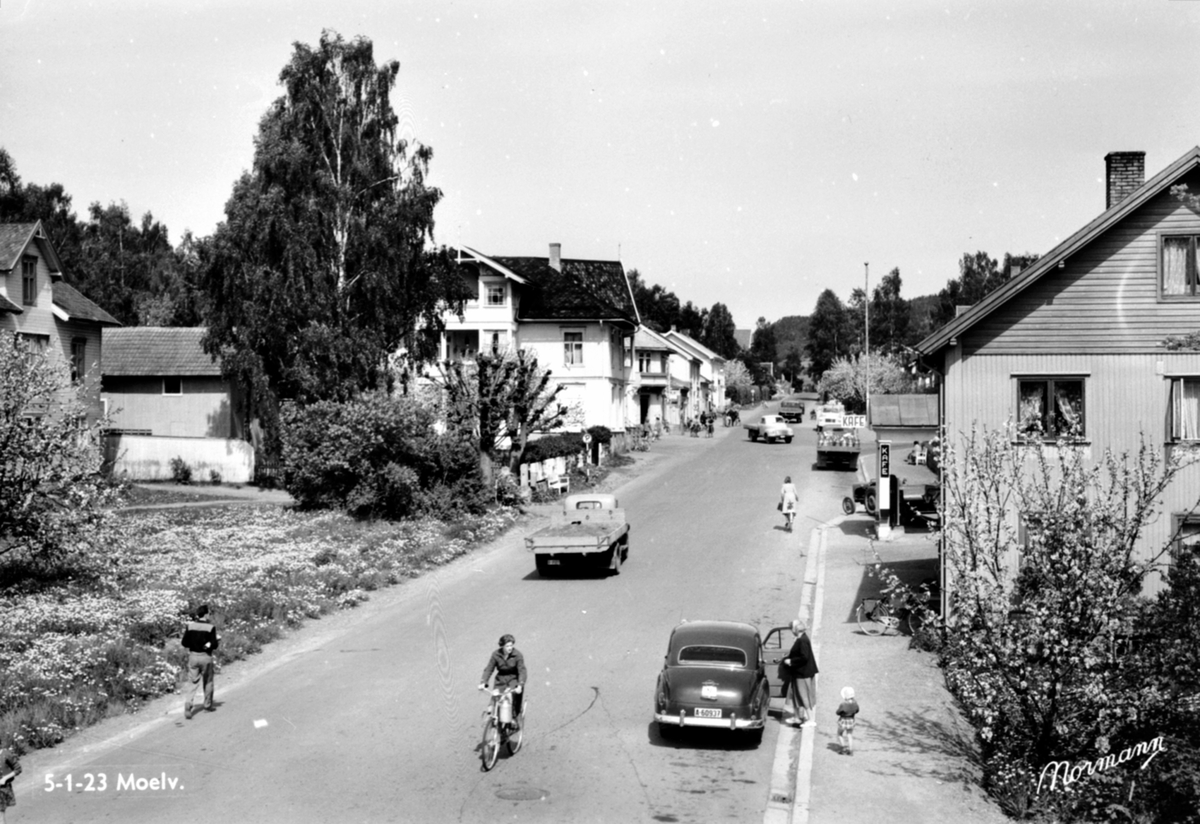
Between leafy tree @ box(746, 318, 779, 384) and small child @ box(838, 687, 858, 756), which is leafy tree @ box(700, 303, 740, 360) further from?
small child @ box(838, 687, 858, 756)

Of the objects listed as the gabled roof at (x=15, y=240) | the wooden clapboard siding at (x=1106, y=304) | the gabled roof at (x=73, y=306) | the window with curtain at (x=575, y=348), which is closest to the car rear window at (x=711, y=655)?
the wooden clapboard siding at (x=1106, y=304)

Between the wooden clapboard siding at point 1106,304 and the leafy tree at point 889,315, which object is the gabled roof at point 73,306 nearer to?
the wooden clapboard siding at point 1106,304

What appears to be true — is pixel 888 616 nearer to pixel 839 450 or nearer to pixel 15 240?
pixel 839 450

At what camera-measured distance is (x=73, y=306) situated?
4475cm

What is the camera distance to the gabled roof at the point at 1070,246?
2048 cm

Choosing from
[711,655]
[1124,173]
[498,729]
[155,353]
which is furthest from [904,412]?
[155,353]

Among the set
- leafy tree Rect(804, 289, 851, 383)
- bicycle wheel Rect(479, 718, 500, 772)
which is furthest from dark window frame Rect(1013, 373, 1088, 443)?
leafy tree Rect(804, 289, 851, 383)

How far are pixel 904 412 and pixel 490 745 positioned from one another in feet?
105

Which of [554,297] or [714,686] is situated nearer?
[714,686]

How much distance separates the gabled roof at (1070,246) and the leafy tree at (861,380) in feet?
200

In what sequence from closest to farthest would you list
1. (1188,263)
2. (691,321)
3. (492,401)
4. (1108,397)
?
(1188,263), (1108,397), (492,401), (691,321)

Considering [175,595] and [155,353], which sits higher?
[155,353]

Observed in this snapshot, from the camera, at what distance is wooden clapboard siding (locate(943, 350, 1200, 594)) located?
70.4 feet

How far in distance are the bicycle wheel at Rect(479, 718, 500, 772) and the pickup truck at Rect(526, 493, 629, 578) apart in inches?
501
